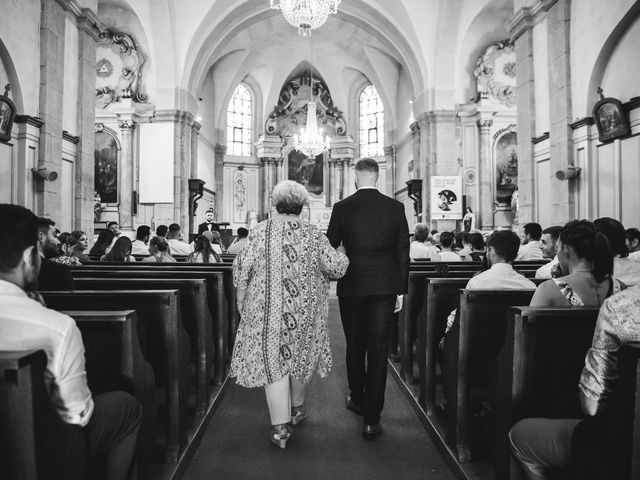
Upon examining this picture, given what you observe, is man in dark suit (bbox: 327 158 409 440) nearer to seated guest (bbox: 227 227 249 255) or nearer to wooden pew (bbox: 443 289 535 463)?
wooden pew (bbox: 443 289 535 463)

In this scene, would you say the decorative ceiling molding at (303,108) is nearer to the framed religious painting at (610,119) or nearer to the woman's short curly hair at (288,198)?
the framed religious painting at (610,119)

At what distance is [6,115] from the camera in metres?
6.75

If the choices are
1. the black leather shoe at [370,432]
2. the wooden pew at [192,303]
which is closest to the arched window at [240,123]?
the wooden pew at [192,303]

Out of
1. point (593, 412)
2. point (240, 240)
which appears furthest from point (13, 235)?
point (240, 240)

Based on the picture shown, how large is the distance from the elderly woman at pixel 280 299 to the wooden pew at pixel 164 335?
330 millimetres

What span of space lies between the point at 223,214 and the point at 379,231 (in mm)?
19029

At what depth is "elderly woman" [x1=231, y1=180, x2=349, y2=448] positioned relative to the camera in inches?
107

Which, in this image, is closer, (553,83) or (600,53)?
(600,53)

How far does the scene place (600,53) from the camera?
7082 millimetres

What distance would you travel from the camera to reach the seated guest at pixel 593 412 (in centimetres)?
141

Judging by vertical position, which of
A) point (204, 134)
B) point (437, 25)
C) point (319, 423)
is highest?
point (437, 25)

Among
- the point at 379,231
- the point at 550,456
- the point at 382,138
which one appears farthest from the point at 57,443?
the point at 382,138

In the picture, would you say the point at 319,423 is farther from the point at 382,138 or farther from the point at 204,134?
the point at 382,138

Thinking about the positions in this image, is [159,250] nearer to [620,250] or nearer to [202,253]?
[202,253]
